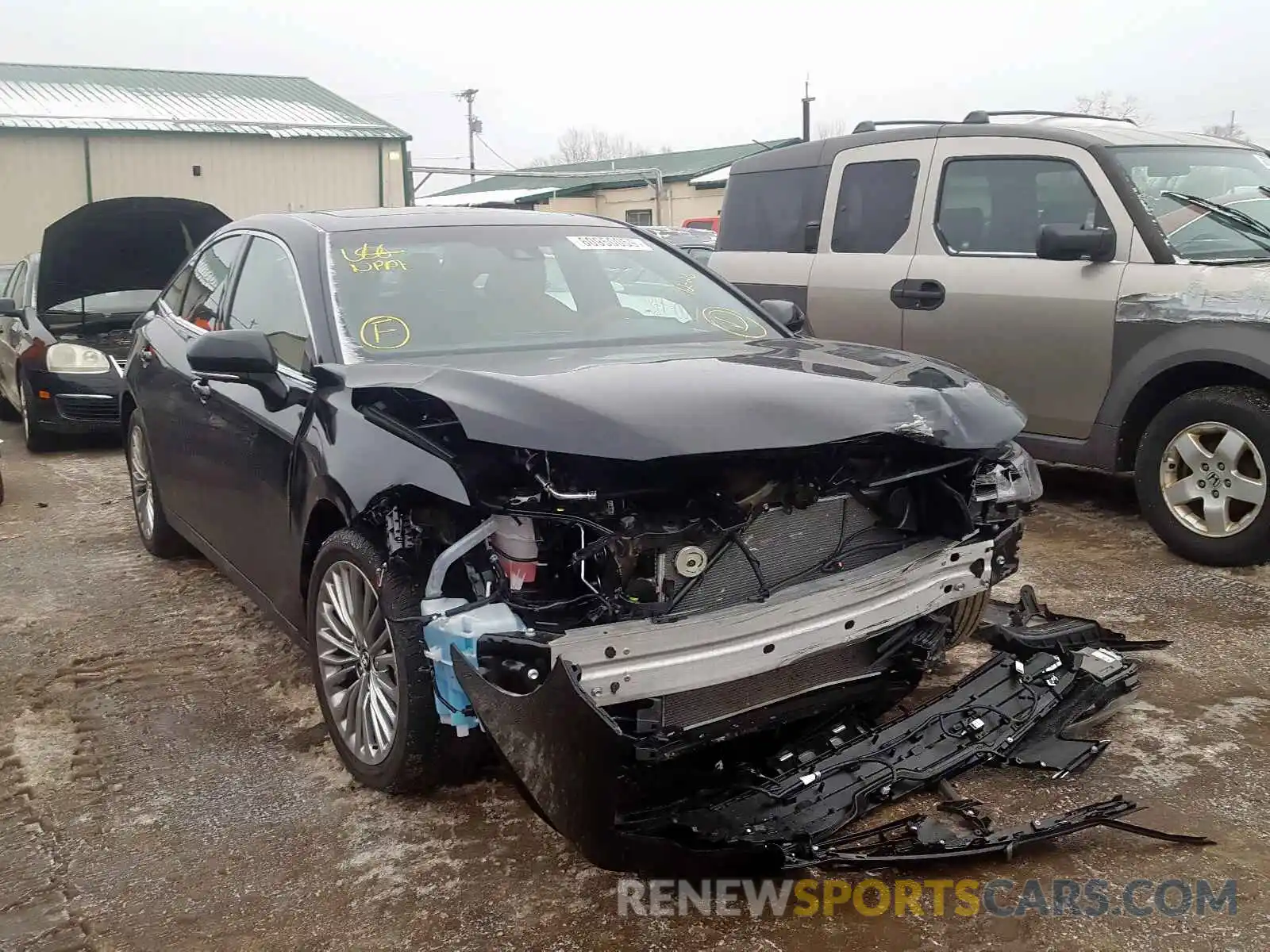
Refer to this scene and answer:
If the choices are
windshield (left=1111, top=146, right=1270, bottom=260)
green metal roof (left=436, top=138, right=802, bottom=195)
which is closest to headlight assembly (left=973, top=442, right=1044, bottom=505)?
windshield (left=1111, top=146, right=1270, bottom=260)

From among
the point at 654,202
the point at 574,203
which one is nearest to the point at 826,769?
the point at 654,202

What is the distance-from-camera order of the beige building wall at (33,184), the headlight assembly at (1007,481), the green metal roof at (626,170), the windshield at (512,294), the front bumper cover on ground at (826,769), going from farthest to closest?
the green metal roof at (626,170), the beige building wall at (33,184), the windshield at (512,294), the headlight assembly at (1007,481), the front bumper cover on ground at (826,769)

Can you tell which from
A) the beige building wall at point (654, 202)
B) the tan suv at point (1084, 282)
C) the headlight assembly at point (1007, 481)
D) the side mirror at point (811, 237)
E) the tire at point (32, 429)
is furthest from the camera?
the beige building wall at point (654, 202)

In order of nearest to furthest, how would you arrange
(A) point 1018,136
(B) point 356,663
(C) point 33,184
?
(B) point 356,663, (A) point 1018,136, (C) point 33,184

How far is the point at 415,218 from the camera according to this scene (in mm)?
4090

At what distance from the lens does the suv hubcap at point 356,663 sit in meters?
3.03

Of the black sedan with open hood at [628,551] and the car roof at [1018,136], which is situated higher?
the car roof at [1018,136]

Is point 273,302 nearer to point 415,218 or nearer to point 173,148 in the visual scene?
point 415,218

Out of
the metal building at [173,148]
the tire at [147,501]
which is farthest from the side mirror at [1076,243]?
the metal building at [173,148]

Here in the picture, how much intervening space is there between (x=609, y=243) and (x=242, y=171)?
20499mm

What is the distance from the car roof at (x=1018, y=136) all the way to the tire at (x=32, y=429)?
227 inches

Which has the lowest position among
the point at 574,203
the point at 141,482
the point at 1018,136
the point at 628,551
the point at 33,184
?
the point at 141,482

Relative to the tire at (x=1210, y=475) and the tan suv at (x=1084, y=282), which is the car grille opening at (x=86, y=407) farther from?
the tire at (x=1210, y=475)

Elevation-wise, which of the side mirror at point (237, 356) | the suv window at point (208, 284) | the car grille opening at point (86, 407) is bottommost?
the car grille opening at point (86, 407)
